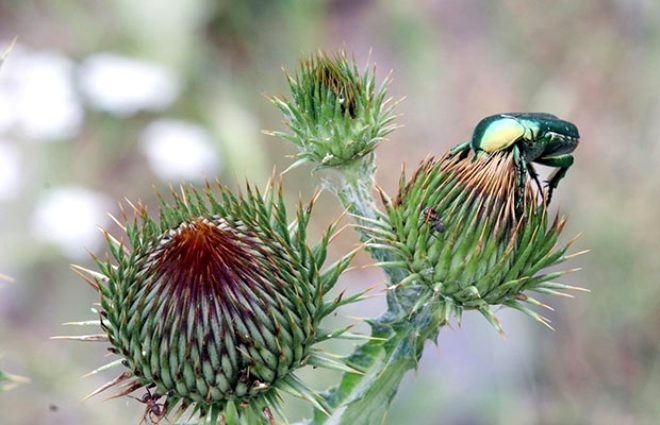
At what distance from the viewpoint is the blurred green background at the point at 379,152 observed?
6621mm

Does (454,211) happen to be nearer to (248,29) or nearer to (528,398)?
(528,398)

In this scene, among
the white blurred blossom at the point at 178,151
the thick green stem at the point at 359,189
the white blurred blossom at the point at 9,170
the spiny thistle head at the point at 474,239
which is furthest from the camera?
the white blurred blossom at the point at 178,151

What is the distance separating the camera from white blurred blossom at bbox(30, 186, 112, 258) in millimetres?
6629

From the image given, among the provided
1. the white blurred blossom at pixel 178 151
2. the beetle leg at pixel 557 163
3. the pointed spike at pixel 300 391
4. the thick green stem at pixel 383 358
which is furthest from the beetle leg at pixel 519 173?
the white blurred blossom at pixel 178 151

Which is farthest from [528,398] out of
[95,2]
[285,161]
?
[95,2]

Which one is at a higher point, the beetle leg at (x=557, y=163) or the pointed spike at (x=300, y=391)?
the beetle leg at (x=557, y=163)

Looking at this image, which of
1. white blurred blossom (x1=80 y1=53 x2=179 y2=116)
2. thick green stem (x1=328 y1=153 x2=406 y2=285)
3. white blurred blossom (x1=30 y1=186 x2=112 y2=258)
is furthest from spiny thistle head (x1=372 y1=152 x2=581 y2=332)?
white blurred blossom (x1=80 y1=53 x2=179 y2=116)

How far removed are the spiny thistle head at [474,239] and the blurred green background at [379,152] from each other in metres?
2.33

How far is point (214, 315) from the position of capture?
2.85 m

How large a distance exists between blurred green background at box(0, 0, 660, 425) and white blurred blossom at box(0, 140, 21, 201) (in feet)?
0.05

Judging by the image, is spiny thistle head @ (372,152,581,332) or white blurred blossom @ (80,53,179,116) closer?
spiny thistle head @ (372,152,581,332)

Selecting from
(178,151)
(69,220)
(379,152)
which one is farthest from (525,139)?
(379,152)

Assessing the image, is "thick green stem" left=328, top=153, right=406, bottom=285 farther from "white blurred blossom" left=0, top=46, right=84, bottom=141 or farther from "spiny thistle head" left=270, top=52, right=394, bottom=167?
"white blurred blossom" left=0, top=46, right=84, bottom=141

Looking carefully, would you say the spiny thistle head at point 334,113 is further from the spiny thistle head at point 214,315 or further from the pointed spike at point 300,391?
the pointed spike at point 300,391
